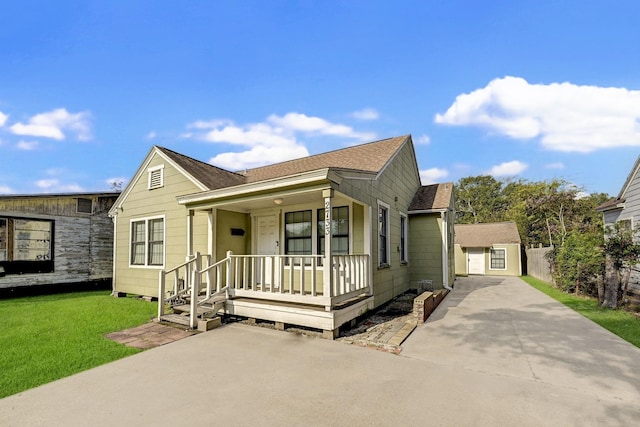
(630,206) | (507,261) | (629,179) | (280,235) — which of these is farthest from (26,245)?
(507,261)

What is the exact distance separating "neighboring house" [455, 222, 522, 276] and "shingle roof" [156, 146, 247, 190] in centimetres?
1584

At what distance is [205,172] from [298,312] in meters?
6.07

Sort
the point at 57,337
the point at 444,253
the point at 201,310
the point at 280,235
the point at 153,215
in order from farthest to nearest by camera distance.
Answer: the point at 444,253, the point at 153,215, the point at 280,235, the point at 201,310, the point at 57,337

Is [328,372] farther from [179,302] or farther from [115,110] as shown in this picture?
[115,110]

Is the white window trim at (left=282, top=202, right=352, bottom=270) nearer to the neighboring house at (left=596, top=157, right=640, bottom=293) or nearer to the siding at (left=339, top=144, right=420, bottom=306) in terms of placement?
the siding at (left=339, top=144, right=420, bottom=306)

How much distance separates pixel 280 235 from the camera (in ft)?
26.7

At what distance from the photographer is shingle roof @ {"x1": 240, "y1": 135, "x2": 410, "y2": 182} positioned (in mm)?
8760

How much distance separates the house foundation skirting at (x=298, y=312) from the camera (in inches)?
209

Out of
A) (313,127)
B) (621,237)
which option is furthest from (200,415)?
(313,127)

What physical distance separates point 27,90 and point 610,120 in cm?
2650

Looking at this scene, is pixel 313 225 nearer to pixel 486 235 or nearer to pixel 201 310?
pixel 201 310

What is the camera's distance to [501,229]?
20125mm

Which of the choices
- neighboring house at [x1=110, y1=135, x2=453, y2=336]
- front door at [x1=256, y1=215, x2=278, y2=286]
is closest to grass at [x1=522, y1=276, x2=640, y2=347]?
neighboring house at [x1=110, y1=135, x2=453, y2=336]

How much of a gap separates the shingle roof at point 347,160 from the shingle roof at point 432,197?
8.09 ft
